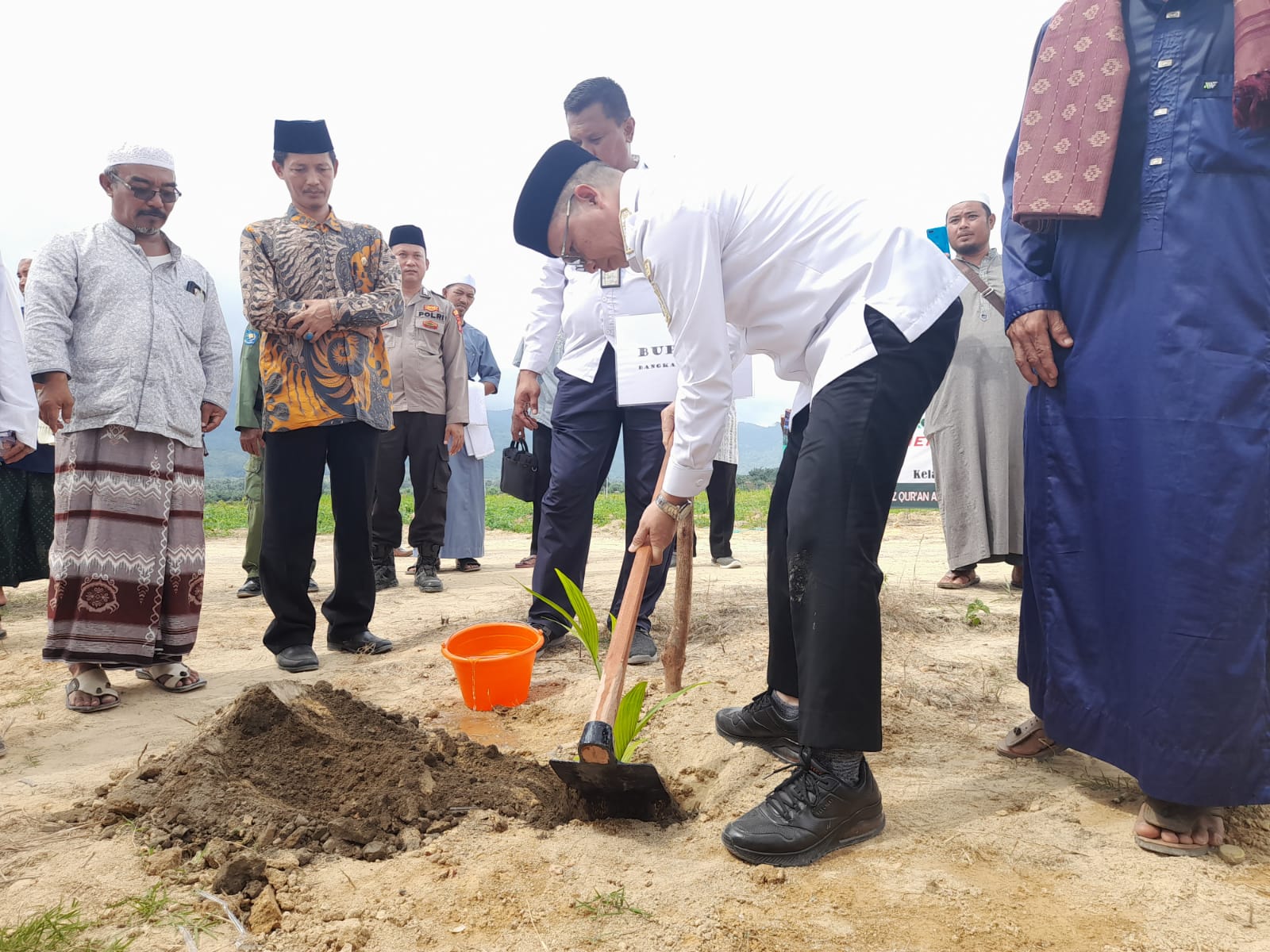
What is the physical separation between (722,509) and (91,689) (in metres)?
4.46

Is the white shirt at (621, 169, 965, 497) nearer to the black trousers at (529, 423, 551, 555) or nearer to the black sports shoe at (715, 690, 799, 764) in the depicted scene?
the black sports shoe at (715, 690, 799, 764)

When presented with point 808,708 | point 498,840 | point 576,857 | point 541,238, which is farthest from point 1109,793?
point 541,238

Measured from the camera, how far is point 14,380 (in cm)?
261

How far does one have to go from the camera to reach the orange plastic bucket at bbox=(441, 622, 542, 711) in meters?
2.83

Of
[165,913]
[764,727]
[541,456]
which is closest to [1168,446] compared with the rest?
[764,727]

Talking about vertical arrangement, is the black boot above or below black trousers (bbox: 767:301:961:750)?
below

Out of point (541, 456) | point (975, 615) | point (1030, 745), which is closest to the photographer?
point (1030, 745)

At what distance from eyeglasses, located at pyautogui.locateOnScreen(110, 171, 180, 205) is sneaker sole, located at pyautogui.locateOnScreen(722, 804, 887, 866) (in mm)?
2959

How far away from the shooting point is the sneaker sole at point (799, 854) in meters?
1.74

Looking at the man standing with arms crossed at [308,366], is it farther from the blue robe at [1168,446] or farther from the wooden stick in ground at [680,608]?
the blue robe at [1168,446]

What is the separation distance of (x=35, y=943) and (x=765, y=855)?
1.32 meters

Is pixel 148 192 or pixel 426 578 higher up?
pixel 148 192

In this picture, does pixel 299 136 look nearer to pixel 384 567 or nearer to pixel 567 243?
pixel 567 243

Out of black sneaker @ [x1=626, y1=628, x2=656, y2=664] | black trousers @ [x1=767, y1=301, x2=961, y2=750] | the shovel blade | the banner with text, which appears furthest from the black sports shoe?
the banner with text
